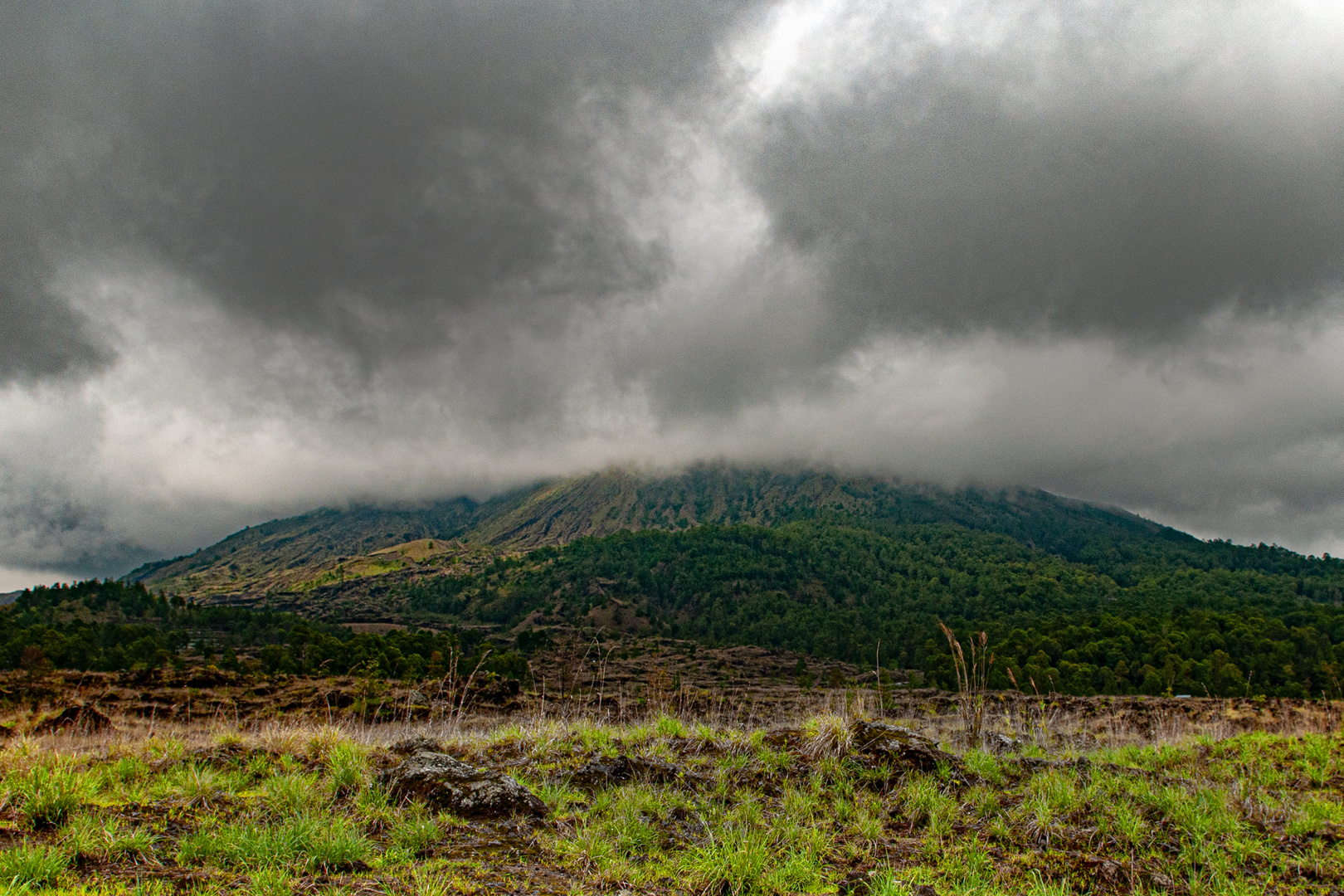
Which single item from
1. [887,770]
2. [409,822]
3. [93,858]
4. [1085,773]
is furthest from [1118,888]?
[93,858]

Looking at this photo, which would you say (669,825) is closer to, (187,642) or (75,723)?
(75,723)

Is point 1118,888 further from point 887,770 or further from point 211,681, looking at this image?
point 211,681

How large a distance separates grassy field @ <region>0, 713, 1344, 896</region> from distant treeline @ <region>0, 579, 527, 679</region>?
7952 mm

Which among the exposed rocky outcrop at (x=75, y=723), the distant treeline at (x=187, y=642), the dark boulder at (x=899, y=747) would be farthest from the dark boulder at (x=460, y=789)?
the exposed rocky outcrop at (x=75, y=723)

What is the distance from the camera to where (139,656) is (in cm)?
7838

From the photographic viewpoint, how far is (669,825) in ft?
26.0

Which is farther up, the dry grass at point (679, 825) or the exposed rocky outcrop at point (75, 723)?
the dry grass at point (679, 825)

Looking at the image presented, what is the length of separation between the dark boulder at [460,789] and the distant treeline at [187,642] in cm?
800

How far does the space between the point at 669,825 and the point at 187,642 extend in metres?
164

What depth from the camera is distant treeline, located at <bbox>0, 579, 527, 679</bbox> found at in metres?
64.1

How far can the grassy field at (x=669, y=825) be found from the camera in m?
5.72

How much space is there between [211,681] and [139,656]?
59.7m

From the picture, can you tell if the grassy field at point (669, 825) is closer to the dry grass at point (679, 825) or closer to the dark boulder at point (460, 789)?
the dry grass at point (679, 825)

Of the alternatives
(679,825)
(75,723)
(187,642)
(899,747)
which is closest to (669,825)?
(679,825)
